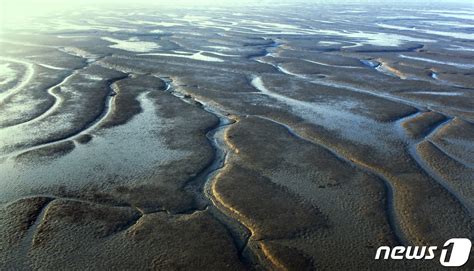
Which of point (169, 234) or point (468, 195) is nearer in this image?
point (169, 234)

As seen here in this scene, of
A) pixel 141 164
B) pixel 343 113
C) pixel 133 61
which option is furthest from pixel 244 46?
pixel 141 164

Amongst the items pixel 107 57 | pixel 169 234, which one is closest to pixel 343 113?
pixel 169 234

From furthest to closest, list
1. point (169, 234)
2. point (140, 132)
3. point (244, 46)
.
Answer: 1. point (244, 46)
2. point (140, 132)
3. point (169, 234)

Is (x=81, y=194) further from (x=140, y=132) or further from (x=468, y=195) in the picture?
(x=468, y=195)

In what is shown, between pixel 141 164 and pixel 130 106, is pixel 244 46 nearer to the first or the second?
pixel 130 106

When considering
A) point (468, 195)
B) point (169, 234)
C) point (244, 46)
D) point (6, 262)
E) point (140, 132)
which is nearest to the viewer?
point (6, 262)

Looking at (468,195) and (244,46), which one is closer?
(468,195)
